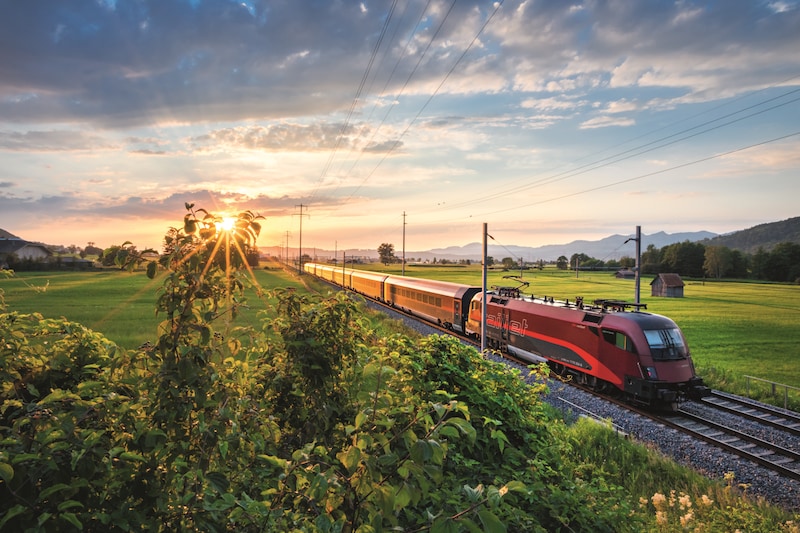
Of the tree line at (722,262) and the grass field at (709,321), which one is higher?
the tree line at (722,262)

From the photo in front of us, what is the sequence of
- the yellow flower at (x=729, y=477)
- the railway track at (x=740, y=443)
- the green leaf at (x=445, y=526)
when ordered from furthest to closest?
1. the railway track at (x=740, y=443)
2. the yellow flower at (x=729, y=477)
3. the green leaf at (x=445, y=526)

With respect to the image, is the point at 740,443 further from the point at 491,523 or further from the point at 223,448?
the point at 223,448

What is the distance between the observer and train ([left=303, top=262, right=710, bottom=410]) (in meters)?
16.6

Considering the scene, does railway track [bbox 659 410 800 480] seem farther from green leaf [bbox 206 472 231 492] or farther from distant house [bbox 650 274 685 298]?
distant house [bbox 650 274 685 298]

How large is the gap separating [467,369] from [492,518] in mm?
6233

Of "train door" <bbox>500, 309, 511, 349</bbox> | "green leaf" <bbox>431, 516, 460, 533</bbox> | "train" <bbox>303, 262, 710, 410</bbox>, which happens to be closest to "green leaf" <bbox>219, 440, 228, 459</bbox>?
"green leaf" <bbox>431, 516, 460, 533</bbox>

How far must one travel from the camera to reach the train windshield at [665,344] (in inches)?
651

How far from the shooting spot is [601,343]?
1797cm

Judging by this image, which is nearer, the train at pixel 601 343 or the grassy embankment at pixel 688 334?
the grassy embankment at pixel 688 334

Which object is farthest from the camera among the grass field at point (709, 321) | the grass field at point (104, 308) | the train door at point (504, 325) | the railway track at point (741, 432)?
the grass field at point (104, 308)

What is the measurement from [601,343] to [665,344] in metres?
2.20

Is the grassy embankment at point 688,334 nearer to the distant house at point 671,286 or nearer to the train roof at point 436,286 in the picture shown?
the distant house at point 671,286

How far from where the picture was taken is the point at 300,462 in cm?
272

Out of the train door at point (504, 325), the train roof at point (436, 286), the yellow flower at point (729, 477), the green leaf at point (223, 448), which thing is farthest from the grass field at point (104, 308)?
the green leaf at point (223, 448)
